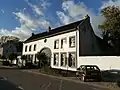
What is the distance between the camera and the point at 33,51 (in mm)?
51656

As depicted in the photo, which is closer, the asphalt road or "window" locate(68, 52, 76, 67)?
the asphalt road

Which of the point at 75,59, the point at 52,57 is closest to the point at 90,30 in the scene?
the point at 75,59

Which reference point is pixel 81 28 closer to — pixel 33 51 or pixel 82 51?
pixel 82 51

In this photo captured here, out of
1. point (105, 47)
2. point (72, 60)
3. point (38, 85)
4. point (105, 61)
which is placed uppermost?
point (105, 47)

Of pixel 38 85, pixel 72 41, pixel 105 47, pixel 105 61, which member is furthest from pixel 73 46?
pixel 38 85

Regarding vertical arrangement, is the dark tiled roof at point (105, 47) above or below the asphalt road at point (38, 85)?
above

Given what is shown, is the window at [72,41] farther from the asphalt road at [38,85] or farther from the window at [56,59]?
the asphalt road at [38,85]

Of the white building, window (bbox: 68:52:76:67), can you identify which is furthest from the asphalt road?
window (bbox: 68:52:76:67)

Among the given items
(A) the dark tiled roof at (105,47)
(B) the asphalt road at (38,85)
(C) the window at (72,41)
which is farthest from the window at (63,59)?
(B) the asphalt road at (38,85)

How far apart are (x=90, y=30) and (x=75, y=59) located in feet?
21.0

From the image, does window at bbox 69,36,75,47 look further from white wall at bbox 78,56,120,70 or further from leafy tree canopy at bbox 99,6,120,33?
leafy tree canopy at bbox 99,6,120,33

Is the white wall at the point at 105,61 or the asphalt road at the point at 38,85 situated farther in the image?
the white wall at the point at 105,61

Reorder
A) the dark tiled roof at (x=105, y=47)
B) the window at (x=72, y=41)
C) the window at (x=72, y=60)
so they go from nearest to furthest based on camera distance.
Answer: the window at (x=72, y=60), the window at (x=72, y=41), the dark tiled roof at (x=105, y=47)

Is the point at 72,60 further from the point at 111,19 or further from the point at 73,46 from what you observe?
the point at 111,19
